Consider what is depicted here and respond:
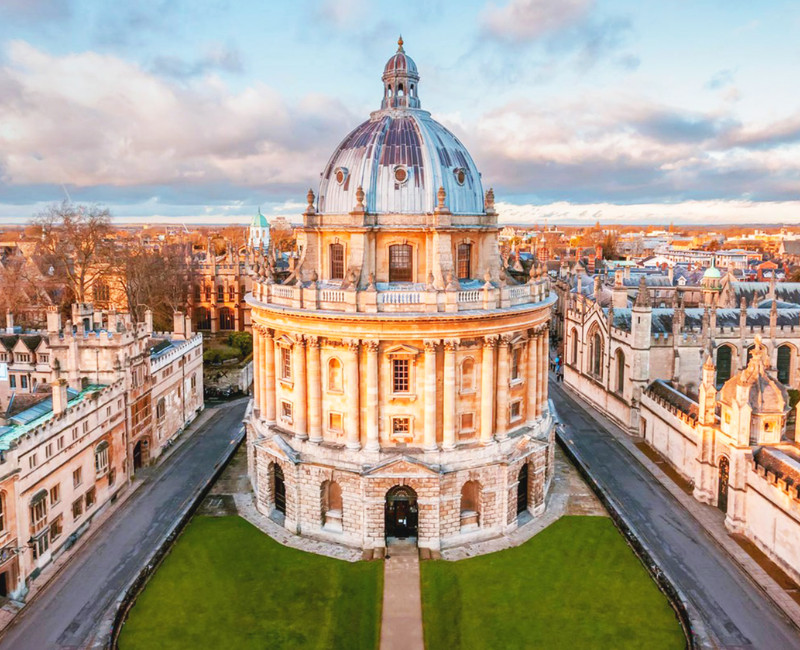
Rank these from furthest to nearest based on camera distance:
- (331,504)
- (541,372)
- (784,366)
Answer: (784,366) < (541,372) < (331,504)

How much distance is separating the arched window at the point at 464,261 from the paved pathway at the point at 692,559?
17338 millimetres

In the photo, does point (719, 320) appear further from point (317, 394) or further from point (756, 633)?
point (317, 394)

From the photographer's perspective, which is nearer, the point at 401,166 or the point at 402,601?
the point at 402,601

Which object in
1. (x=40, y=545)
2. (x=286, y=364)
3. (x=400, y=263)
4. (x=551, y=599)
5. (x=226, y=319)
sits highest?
(x=400, y=263)

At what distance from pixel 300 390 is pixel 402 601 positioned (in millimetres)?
12264

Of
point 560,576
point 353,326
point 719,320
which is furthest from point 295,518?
point 719,320

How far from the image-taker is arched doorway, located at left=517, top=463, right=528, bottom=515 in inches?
1524

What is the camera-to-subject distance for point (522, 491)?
39125 millimetres

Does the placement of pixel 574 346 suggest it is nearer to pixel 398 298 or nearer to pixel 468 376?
pixel 468 376

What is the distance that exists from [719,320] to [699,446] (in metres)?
19.4

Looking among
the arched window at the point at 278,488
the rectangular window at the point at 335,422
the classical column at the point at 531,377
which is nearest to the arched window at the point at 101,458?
the arched window at the point at 278,488

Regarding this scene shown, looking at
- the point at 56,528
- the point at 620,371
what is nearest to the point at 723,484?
the point at 620,371

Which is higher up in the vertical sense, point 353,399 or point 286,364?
point 286,364

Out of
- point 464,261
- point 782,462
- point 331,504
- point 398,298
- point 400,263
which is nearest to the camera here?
point 398,298
